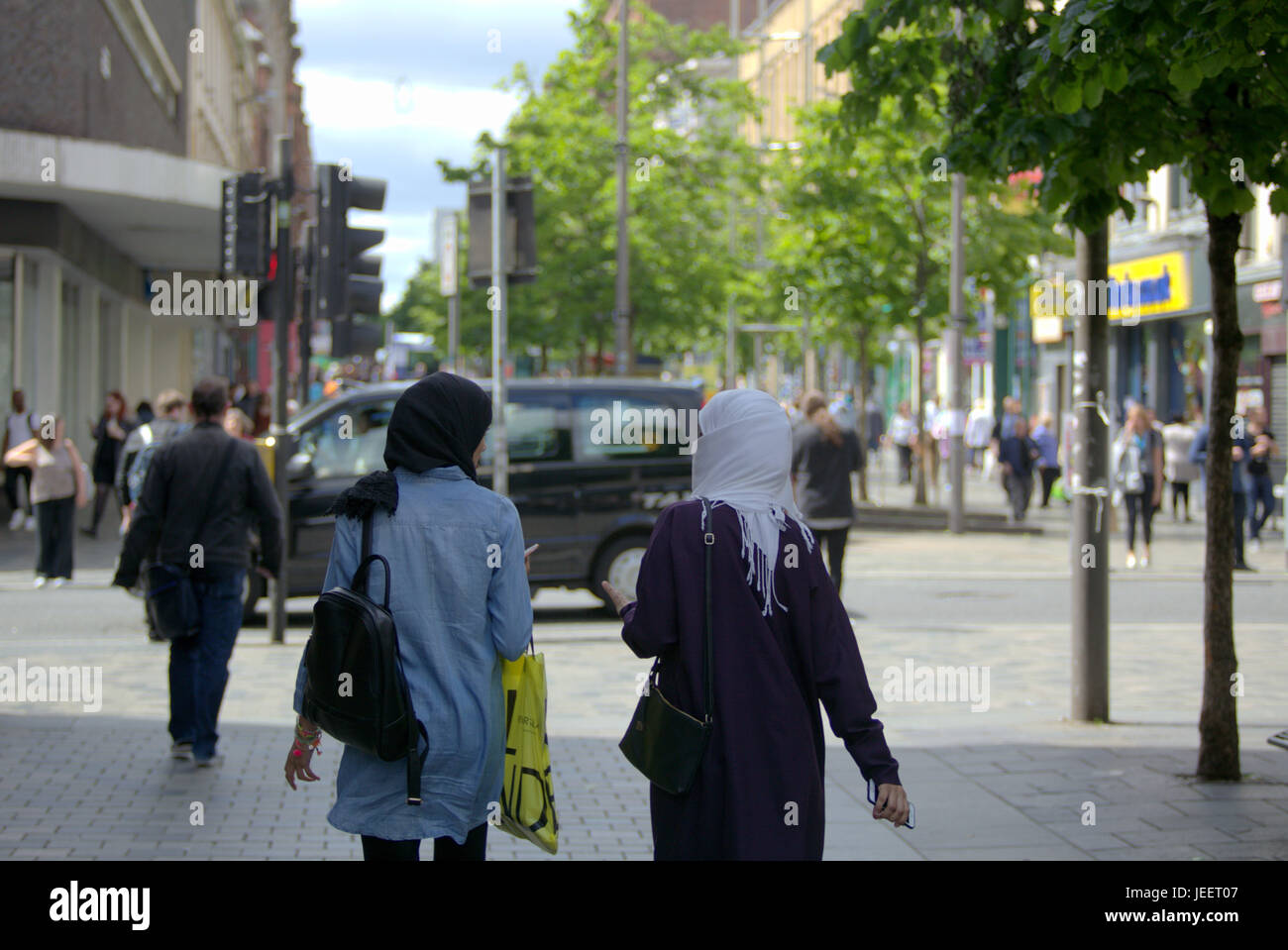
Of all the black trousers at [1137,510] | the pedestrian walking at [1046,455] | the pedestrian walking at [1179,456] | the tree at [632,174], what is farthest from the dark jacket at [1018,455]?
the tree at [632,174]

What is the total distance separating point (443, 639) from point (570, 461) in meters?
10.0

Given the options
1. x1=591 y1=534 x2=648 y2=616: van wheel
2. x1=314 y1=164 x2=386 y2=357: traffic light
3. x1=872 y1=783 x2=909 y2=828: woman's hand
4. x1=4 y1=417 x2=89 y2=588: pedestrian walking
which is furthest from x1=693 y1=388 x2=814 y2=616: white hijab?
x1=4 y1=417 x2=89 y2=588: pedestrian walking

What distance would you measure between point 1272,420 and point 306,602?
18.6 metres

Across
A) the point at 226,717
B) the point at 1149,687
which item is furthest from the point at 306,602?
the point at 1149,687

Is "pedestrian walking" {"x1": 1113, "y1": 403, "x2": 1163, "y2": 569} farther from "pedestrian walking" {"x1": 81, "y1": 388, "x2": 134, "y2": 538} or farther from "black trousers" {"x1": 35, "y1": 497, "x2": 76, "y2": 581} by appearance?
"pedestrian walking" {"x1": 81, "y1": 388, "x2": 134, "y2": 538}

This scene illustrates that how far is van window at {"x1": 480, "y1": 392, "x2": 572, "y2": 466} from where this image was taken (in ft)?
46.5

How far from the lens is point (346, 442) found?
544 inches

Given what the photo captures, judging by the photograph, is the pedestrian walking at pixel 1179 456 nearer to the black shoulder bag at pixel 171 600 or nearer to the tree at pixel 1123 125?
the tree at pixel 1123 125

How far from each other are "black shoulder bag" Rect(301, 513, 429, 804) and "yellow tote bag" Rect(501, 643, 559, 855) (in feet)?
0.77

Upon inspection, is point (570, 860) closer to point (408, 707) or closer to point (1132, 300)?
point (408, 707)

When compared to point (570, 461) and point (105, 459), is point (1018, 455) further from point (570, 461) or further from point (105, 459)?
point (570, 461)

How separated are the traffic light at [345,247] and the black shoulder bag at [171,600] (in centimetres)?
565

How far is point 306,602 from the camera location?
1647 centimetres

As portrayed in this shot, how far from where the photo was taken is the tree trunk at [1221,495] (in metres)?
7.59
